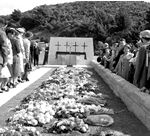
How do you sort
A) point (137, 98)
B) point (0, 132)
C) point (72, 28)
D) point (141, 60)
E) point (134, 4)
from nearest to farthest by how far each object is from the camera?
point (0, 132), point (137, 98), point (141, 60), point (72, 28), point (134, 4)

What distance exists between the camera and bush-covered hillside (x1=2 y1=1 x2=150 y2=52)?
67000 millimetres

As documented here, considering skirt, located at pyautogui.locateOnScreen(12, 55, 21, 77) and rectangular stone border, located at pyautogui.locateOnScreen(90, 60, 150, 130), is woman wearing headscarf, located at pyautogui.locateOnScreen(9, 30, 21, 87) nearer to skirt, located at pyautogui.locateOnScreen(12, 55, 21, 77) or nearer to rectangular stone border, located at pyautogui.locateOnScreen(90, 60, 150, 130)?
skirt, located at pyautogui.locateOnScreen(12, 55, 21, 77)

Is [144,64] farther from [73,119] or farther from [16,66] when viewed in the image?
[16,66]

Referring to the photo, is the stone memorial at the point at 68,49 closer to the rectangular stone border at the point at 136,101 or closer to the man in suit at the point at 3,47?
the man in suit at the point at 3,47

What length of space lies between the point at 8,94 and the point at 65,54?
15782mm

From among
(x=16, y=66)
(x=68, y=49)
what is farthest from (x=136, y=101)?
(x=68, y=49)

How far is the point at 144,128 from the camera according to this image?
17.7ft

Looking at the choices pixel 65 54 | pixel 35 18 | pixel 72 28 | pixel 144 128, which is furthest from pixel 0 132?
pixel 35 18

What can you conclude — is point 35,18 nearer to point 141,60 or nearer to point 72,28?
point 72,28

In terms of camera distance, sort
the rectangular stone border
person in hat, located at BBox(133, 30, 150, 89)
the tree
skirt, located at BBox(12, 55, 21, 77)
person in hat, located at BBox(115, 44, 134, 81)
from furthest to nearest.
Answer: the tree, skirt, located at BBox(12, 55, 21, 77), person in hat, located at BBox(115, 44, 134, 81), person in hat, located at BBox(133, 30, 150, 89), the rectangular stone border

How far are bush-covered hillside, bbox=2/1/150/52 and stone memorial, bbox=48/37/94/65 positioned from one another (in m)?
33.2

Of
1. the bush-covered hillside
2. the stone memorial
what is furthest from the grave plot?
the bush-covered hillside

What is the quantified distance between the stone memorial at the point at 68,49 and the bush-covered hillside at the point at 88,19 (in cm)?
3321

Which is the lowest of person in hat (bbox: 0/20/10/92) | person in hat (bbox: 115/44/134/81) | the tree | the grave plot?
the grave plot
